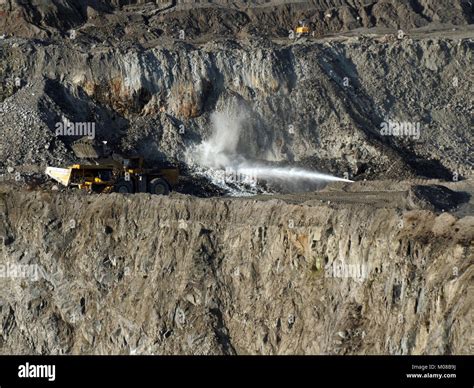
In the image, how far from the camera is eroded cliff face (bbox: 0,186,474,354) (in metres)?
32.9

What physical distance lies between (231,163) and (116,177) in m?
8.61

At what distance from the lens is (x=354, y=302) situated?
116 ft

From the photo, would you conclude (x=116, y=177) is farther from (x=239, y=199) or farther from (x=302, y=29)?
(x=302, y=29)

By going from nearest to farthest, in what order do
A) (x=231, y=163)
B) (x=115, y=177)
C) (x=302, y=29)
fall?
(x=115, y=177) → (x=231, y=163) → (x=302, y=29)

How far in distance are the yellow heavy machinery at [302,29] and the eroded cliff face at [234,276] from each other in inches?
917

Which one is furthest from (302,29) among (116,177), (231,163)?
(116,177)

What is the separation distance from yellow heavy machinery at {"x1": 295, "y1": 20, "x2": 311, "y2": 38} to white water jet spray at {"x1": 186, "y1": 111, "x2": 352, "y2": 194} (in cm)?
1241

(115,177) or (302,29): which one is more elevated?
(302,29)

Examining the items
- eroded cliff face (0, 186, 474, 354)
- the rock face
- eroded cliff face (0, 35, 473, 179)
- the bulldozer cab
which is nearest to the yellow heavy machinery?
the bulldozer cab

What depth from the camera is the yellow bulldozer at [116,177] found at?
156 ft

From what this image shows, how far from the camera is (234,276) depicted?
1576 inches

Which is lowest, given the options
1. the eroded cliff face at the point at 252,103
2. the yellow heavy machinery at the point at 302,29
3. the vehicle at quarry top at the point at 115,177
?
the vehicle at quarry top at the point at 115,177

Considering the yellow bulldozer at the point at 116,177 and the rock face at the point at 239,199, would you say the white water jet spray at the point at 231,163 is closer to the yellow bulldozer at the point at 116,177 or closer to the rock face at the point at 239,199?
the rock face at the point at 239,199

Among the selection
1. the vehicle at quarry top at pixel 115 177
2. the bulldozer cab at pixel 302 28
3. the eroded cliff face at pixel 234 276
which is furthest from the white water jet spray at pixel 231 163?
the bulldozer cab at pixel 302 28
